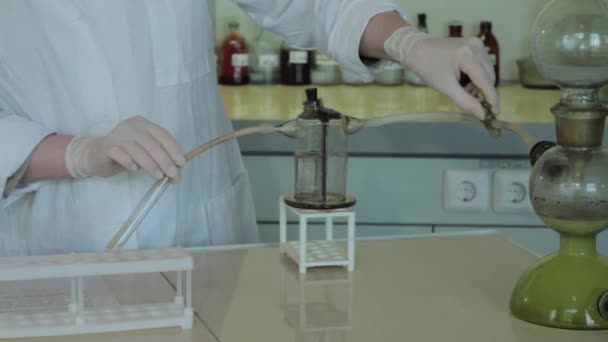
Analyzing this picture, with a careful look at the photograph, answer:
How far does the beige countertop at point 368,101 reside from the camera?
2314 millimetres

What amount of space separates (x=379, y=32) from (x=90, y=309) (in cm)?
73

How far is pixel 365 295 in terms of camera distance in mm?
1264

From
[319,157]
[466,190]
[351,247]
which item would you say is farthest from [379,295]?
[466,190]

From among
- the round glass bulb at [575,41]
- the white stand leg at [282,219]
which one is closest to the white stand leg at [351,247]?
the white stand leg at [282,219]

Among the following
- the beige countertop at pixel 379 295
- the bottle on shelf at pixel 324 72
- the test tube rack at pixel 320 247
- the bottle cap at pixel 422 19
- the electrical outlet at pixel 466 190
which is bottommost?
the electrical outlet at pixel 466 190

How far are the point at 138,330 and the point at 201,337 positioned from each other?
0.08 meters

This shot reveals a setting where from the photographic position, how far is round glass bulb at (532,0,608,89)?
1.10 meters

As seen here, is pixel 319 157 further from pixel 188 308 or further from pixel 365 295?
pixel 188 308

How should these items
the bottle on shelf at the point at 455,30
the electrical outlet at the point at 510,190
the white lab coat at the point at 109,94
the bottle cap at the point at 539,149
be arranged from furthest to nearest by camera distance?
1. the bottle on shelf at the point at 455,30
2. the electrical outlet at the point at 510,190
3. the white lab coat at the point at 109,94
4. the bottle cap at the point at 539,149

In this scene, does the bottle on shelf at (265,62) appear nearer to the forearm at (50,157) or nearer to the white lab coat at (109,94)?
the white lab coat at (109,94)

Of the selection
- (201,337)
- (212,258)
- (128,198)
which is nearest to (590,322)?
(201,337)

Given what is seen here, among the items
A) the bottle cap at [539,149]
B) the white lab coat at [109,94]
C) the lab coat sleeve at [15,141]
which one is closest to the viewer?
the bottle cap at [539,149]

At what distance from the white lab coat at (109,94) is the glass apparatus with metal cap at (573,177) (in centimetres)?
55

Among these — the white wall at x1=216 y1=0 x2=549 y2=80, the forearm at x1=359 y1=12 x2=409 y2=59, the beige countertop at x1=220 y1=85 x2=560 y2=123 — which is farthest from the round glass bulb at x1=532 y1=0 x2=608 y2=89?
the white wall at x1=216 y1=0 x2=549 y2=80
